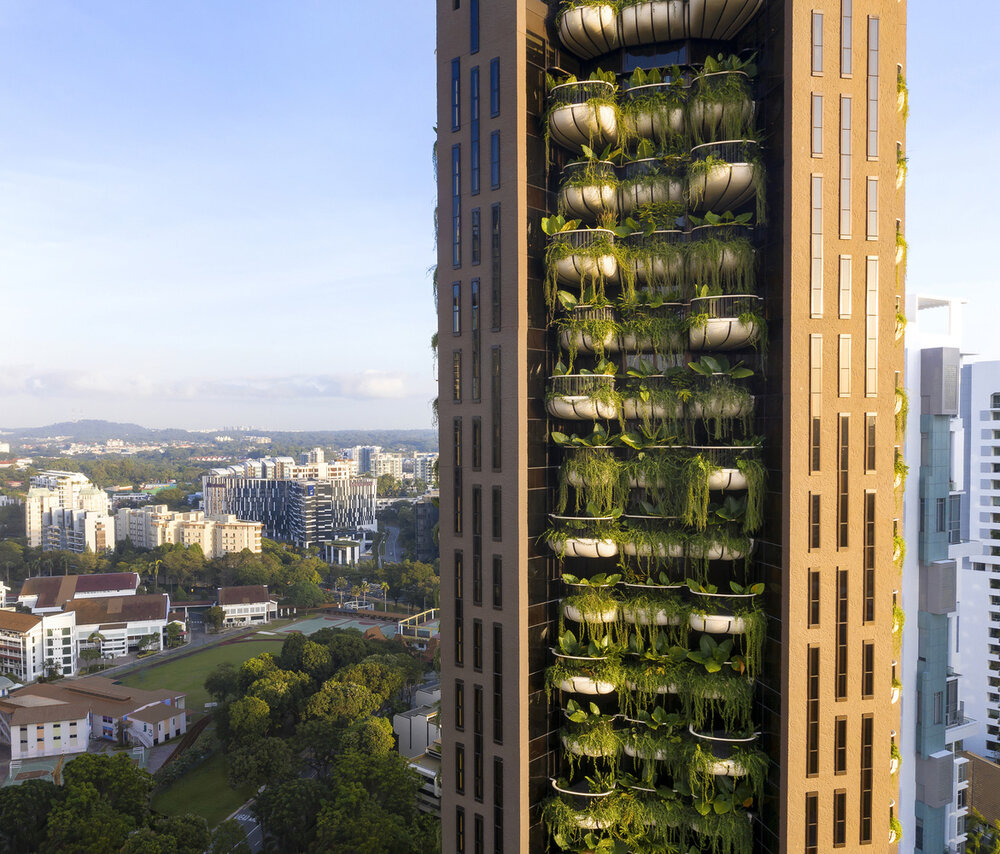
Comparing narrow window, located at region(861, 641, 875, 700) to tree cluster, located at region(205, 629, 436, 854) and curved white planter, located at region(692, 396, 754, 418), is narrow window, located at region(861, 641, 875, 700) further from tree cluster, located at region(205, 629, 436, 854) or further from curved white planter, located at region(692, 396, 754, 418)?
tree cluster, located at region(205, 629, 436, 854)

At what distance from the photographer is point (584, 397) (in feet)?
44.7

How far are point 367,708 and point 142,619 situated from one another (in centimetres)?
3485

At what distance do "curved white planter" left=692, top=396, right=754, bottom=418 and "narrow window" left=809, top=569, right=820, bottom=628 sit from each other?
3.14 metres

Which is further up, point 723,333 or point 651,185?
point 651,185

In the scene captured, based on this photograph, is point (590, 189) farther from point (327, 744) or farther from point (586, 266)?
point (327, 744)

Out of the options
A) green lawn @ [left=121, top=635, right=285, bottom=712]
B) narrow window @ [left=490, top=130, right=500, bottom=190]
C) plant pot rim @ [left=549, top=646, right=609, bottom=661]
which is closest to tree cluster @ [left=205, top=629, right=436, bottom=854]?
green lawn @ [left=121, top=635, right=285, bottom=712]

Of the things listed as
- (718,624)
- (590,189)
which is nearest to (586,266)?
(590,189)

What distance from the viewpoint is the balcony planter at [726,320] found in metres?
12.9

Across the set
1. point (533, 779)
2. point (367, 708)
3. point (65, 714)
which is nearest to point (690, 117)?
point (533, 779)

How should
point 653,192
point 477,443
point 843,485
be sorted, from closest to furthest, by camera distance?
point 843,485, point 653,192, point 477,443

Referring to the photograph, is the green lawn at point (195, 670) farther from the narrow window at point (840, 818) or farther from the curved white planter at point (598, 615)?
the narrow window at point (840, 818)

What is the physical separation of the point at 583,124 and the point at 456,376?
5.65 meters

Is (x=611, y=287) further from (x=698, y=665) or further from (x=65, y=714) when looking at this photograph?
(x=65, y=714)

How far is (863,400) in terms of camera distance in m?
12.4
